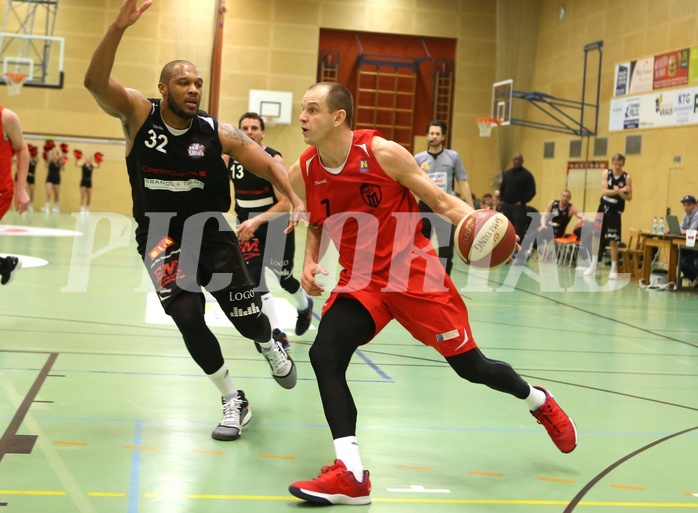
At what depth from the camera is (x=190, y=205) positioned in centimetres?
482

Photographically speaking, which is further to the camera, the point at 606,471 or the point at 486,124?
the point at 486,124

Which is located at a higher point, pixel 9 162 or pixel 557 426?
pixel 9 162

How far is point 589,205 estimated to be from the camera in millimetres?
23969

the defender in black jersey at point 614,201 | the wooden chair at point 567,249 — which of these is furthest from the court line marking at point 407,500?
the wooden chair at point 567,249

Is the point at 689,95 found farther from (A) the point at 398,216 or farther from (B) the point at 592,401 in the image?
(A) the point at 398,216

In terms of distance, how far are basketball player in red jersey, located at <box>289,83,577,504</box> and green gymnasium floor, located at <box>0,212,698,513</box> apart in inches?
22.6

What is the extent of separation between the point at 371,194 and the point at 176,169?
1.14 m

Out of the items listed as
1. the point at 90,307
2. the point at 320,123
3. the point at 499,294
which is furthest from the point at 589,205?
the point at 320,123

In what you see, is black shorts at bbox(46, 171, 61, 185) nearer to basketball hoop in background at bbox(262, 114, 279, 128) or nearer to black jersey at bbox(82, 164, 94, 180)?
black jersey at bbox(82, 164, 94, 180)

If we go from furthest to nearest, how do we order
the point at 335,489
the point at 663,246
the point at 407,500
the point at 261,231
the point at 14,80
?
the point at 14,80, the point at 663,246, the point at 261,231, the point at 407,500, the point at 335,489

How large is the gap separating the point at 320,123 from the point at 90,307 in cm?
603

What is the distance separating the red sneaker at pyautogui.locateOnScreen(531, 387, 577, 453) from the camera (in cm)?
449

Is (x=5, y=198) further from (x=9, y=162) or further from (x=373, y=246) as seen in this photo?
(x=373, y=246)

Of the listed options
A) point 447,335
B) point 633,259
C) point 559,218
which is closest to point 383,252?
point 447,335
